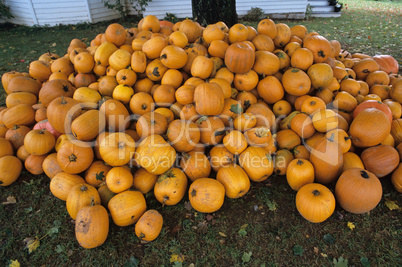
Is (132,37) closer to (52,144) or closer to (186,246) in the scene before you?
(52,144)

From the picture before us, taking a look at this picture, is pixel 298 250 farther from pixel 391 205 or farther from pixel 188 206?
pixel 391 205

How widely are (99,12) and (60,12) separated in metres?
1.88

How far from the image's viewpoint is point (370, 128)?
3.17m

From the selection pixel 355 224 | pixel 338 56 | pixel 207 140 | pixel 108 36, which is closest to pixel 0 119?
pixel 108 36

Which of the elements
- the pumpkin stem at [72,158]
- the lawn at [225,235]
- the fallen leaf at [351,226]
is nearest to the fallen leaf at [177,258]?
the lawn at [225,235]

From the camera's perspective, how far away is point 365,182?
8.92 ft

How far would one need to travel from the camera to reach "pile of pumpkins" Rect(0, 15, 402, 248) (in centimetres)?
284

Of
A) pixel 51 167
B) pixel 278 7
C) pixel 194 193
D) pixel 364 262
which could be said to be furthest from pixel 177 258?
pixel 278 7

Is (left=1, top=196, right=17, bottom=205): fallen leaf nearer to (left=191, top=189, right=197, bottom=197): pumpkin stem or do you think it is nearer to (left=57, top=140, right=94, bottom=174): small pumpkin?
(left=57, top=140, right=94, bottom=174): small pumpkin

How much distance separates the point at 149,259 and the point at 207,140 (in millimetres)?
1675

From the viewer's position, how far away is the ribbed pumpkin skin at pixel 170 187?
2.90 metres

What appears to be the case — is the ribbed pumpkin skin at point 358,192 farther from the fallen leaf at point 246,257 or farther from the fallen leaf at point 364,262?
the fallen leaf at point 246,257

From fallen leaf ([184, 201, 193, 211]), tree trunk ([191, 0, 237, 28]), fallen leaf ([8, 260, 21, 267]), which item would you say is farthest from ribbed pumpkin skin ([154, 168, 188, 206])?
tree trunk ([191, 0, 237, 28])

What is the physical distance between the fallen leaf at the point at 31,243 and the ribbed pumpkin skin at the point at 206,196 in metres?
1.79
